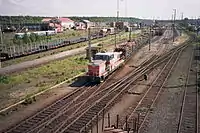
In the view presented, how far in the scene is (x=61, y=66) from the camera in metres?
37.2

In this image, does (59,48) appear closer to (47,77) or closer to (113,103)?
(47,77)

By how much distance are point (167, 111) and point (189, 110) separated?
1.82m

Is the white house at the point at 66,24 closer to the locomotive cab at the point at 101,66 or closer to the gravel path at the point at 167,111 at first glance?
the locomotive cab at the point at 101,66

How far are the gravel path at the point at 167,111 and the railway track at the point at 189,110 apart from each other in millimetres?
337

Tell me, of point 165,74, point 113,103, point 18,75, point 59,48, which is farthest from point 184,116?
point 59,48

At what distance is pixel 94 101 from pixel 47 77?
1091 cm

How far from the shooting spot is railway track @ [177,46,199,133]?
53.3 feet

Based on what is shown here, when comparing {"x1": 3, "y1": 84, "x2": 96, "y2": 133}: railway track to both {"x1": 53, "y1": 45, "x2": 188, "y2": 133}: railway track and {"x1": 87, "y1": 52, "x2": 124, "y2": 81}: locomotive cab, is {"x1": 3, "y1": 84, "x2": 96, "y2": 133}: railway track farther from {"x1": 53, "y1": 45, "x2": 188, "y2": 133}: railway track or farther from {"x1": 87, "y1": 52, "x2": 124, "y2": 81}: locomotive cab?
{"x1": 87, "y1": 52, "x2": 124, "y2": 81}: locomotive cab

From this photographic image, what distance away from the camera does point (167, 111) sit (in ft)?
63.0

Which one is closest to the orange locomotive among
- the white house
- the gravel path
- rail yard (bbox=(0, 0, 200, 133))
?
rail yard (bbox=(0, 0, 200, 133))

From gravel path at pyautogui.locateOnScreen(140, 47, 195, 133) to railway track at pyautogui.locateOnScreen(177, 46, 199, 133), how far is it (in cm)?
34

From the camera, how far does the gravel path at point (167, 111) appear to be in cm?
1609

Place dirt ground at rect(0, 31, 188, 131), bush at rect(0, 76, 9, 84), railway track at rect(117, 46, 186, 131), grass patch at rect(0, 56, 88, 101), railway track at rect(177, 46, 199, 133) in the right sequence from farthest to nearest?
1. bush at rect(0, 76, 9, 84)
2. grass patch at rect(0, 56, 88, 101)
3. dirt ground at rect(0, 31, 188, 131)
4. railway track at rect(117, 46, 186, 131)
5. railway track at rect(177, 46, 199, 133)

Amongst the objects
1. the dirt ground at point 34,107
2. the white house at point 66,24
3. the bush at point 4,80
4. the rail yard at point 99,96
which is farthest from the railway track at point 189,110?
the white house at point 66,24
